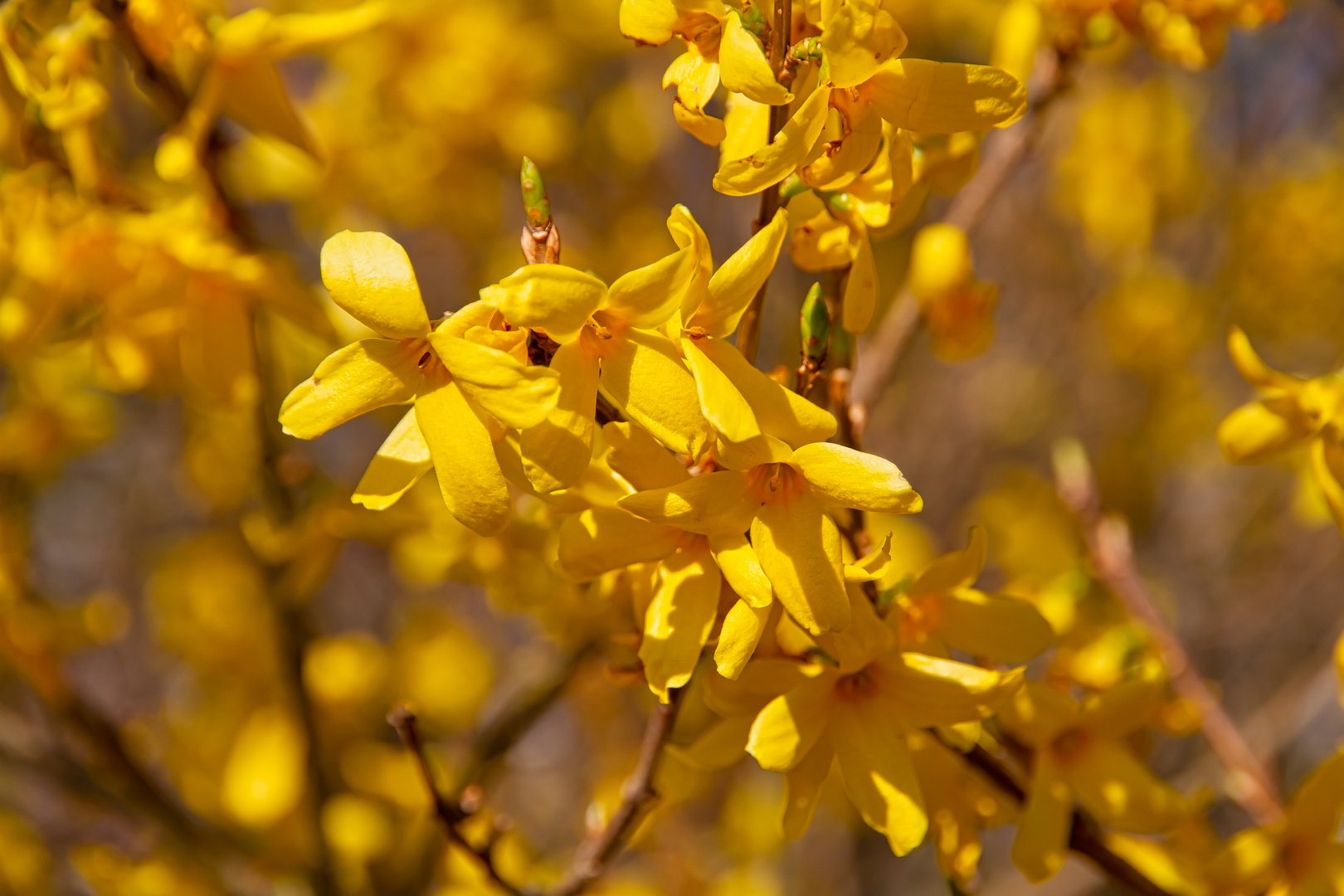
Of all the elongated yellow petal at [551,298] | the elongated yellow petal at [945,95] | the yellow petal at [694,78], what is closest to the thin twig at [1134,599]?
the elongated yellow petal at [945,95]

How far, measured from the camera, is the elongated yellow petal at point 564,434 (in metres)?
0.75

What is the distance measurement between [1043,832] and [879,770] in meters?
0.21

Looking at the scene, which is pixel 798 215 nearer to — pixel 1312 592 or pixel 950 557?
pixel 950 557

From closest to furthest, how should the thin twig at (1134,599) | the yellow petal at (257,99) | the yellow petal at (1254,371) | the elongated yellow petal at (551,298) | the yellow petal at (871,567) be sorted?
the elongated yellow petal at (551,298), the yellow petal at (871,567), the yellow petal at (1254,371), the yellow petal at (257,99), the thin twig at (1134,599)

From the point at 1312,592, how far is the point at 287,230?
4.39 m

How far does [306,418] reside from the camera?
796mm

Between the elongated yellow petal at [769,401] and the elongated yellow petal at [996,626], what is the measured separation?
0.28 metres

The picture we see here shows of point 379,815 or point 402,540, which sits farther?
point 379,815

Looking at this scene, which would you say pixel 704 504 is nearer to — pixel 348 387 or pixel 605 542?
pixel 605 542

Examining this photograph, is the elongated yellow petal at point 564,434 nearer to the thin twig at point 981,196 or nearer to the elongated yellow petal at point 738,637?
the elongated yellow petal at point 738,637

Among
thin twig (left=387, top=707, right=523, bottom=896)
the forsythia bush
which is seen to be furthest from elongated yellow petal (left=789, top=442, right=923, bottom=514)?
thin twig (left=387, top=707, right=523, bottom=896)

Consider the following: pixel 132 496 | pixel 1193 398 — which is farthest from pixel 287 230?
pixel 1193 398

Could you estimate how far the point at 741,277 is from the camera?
77 cm

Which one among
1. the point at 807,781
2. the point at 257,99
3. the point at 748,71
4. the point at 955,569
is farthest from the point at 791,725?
A: the point at 257,99
